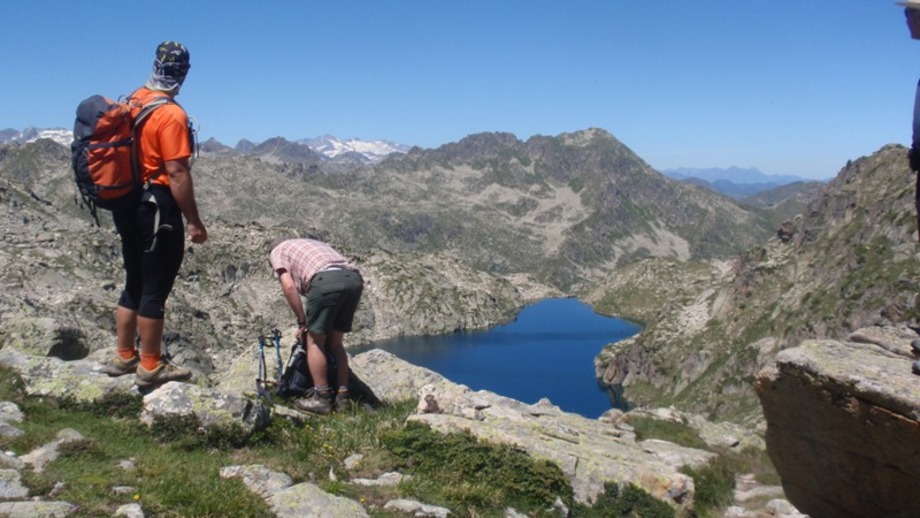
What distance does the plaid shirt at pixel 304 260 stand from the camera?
13547 mm

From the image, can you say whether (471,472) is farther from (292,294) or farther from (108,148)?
(108,148)

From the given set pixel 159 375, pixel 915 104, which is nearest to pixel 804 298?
pixel 915 104

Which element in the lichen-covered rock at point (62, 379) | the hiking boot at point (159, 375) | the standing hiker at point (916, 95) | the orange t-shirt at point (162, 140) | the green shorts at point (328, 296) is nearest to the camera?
the standing hiker at point (916, 95)

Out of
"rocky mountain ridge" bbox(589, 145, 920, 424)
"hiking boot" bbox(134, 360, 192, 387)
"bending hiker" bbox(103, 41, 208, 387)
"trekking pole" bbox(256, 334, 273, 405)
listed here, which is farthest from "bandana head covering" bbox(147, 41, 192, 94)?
"rocky mountain ridge" bbox(589, 145, 920, 424)

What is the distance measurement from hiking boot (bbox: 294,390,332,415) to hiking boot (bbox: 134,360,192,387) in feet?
7.68

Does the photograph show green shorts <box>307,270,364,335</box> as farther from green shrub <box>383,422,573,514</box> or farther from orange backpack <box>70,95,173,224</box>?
orange backpack <box>70,95,173,224</box>

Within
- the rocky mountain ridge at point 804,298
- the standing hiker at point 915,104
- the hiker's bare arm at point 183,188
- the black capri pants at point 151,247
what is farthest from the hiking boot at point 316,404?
the rocky mountain ridge at point 804,298

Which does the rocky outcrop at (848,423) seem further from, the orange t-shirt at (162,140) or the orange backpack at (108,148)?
the orange backpack at (108,148)

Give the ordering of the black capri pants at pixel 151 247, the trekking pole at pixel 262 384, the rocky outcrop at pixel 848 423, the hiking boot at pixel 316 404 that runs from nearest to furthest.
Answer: the black capri pants at pixel 151 247, the rocky outcrop at pixel 848 423, the trekking pole at pixel 262 384, the hiking boot at pixel 316 404

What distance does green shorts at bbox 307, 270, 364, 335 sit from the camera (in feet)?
43.7

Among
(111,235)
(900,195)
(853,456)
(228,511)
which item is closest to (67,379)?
(228,511)

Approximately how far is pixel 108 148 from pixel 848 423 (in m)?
12.9

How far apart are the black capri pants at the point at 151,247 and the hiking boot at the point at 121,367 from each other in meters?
1.05

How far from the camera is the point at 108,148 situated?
10.9 m
